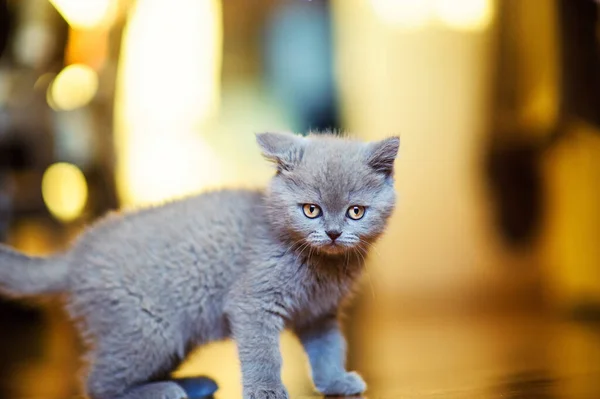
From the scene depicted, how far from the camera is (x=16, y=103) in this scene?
240 cm

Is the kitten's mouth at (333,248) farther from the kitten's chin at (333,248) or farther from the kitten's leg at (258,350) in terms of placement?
the kitten's leg at (258,350)

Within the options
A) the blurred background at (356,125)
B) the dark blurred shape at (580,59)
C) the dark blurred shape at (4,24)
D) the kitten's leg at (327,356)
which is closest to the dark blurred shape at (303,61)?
the blurred background at (356,125)

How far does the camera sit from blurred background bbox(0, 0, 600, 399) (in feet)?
7.54

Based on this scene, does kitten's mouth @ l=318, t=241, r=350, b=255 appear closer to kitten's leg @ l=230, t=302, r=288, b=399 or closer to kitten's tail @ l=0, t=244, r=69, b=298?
kitten's leg @ l=230, t=302, r=288, b=399

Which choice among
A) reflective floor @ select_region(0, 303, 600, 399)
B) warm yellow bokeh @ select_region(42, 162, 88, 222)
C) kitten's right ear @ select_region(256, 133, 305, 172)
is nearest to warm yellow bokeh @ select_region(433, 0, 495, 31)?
reflective floor @ select_region(0, 303, 600, 399)

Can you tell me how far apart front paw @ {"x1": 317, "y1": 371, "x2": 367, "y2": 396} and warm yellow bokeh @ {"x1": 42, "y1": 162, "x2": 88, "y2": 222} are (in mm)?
1484

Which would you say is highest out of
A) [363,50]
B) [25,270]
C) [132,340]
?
[363,50]

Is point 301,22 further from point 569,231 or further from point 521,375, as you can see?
point 521,375

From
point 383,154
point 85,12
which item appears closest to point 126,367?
point 383,154

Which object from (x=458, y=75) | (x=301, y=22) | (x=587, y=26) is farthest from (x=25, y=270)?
(x=458, y=75)

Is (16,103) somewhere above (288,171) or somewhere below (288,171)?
above

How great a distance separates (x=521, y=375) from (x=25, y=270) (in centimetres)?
99

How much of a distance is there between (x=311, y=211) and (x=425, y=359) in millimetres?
712

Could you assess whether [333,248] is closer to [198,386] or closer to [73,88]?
[198,386]
